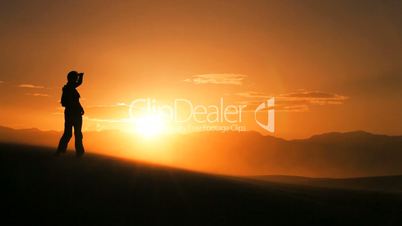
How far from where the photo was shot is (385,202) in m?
20.7

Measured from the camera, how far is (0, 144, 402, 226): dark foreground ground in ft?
42.4

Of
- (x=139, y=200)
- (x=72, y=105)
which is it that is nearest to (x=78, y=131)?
(x=72, y=105)

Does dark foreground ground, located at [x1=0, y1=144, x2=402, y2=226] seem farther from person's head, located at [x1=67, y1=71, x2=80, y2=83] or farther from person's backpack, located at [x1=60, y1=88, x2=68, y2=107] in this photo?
person's head, located at [x1=67, y1=71, x2=80, y2=83]

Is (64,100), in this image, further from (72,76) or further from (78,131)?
(78,131)

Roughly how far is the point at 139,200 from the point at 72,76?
19.8ft

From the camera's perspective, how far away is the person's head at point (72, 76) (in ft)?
58.5

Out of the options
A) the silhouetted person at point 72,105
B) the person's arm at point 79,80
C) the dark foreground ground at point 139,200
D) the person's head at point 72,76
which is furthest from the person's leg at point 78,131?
the person's head at point 72,76

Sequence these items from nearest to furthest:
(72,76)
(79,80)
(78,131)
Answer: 1. (72,76)
2. (79,80)
3. (78,131)

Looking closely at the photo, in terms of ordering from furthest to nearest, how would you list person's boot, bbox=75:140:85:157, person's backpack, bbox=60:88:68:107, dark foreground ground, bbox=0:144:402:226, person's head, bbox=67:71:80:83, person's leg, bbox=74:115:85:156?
person's boot, bbox=75:140:85:157
person's leg, bbox=74:115:85:156
person's backpack, bbox=60:88:68:107
person's head, bbox=67:71:80:83
dark foreground ground, bbox=0:144:402:226

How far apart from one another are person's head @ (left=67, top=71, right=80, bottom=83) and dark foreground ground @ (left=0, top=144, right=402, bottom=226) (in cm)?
323

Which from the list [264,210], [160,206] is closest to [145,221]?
[160,206]

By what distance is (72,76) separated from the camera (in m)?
17.8

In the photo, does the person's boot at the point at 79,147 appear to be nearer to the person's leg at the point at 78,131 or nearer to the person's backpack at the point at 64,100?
the person's leg at the point at 78,131

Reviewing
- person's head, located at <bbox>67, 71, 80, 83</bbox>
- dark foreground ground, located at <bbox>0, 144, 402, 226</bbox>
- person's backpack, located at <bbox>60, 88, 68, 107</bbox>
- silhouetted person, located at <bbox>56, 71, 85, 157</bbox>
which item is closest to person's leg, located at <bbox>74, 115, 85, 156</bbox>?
silhouetted person, located at <bbox>56, 71, 85, 157</bbox>
